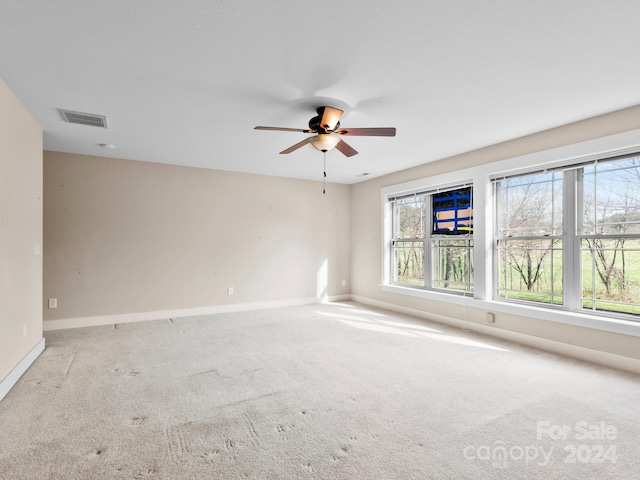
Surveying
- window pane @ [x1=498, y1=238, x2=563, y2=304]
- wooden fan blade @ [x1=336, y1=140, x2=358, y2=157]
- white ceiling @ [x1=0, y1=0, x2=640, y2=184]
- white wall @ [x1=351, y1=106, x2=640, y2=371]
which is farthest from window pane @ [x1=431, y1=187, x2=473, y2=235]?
wooden fan blade @ [x1=336, y1=140, x2=358, y2=157]

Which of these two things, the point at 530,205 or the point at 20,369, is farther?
the point at 530,205

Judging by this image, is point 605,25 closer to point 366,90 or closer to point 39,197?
point 366,90

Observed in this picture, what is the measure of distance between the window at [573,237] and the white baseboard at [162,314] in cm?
354

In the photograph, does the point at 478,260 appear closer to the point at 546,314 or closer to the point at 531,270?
the point at 531,270

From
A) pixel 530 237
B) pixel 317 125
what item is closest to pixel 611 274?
pixel 530 237

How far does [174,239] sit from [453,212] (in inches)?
171

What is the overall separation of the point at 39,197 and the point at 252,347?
280 centimetres

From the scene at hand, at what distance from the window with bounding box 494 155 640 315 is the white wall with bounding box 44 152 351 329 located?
130 inches

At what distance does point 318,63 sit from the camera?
2.28 m

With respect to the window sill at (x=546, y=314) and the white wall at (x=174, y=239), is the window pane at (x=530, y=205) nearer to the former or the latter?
the window sill at (x=546, y=314)

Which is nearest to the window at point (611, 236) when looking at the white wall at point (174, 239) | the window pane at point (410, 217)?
the window pane at point (410, 217)

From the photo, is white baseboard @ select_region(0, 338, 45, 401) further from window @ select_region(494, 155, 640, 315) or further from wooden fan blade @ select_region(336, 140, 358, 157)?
window @ select_region(494, 155, 640, 315)

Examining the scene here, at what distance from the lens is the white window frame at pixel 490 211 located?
122 inches

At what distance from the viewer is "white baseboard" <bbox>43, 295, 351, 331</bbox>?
4457 millimetres
